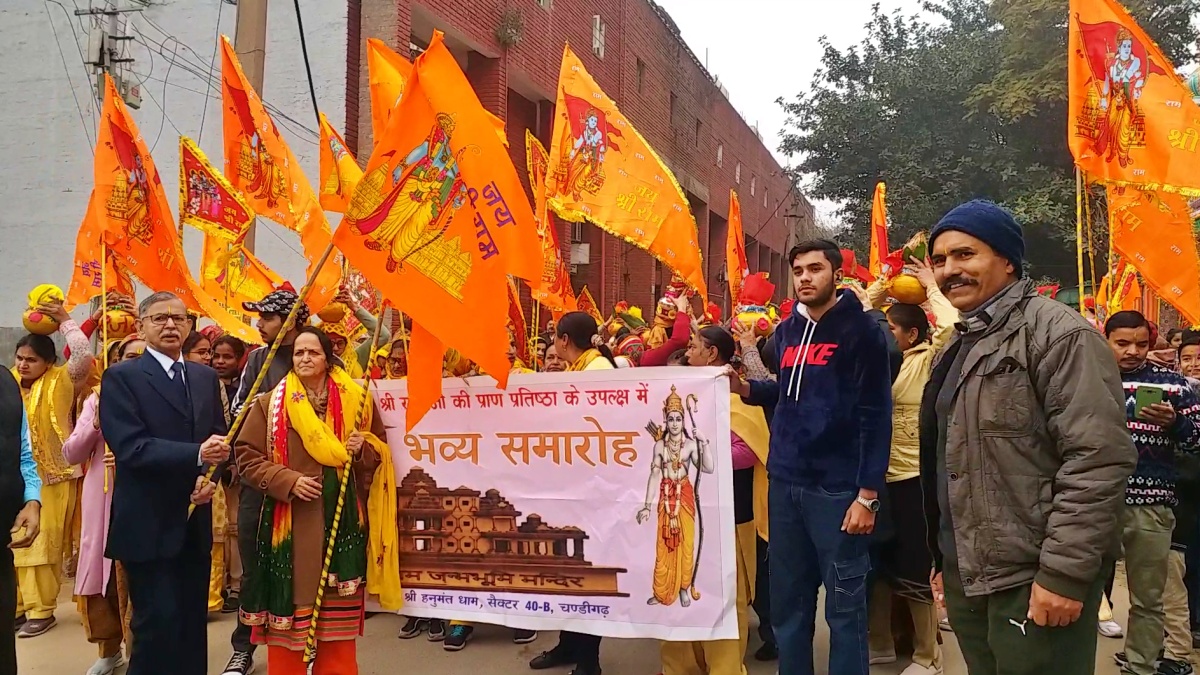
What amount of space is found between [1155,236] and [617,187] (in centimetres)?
369

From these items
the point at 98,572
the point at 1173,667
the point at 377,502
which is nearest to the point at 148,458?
the point at 377,502

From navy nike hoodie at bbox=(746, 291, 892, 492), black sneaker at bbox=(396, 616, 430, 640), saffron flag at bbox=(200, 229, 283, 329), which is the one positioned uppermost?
saffron flag at bbox=(200, 229, 283, 329)

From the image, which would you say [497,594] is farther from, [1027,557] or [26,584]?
[26,584]

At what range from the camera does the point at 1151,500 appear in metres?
4.05

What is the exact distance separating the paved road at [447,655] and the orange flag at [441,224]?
1.78 m

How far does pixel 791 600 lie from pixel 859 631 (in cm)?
30

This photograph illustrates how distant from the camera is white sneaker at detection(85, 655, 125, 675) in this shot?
4418 millimetres

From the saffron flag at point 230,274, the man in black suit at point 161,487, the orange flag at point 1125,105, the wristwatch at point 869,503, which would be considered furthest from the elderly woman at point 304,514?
the orange flag at point 1125,105

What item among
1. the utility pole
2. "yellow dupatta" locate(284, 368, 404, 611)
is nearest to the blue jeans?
"yellow dupatta" locate(284, 368, 404, 611)

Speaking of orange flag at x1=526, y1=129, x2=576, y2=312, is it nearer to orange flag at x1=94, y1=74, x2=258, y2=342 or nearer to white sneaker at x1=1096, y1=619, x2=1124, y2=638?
orange flag at x1=94, y1=74, x2=258, y2=342

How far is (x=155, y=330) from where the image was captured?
369 centimetres

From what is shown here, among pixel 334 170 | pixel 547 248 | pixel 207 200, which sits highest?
pixel 334 170

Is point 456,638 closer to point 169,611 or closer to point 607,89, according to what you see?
point 169,611

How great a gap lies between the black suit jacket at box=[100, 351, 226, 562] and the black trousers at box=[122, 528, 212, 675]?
0.09 meters
